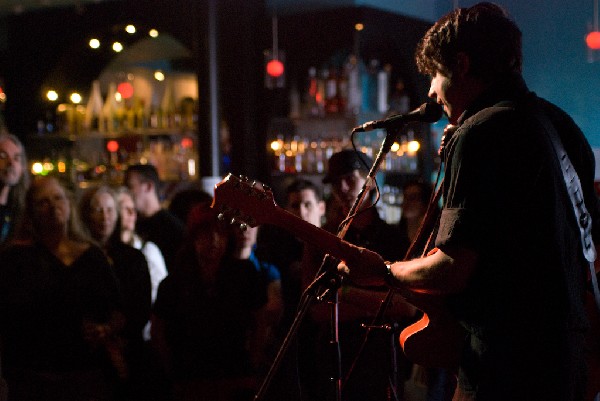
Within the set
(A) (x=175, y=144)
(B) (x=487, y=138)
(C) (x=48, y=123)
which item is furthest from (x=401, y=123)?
(C) (x=48, y=123)

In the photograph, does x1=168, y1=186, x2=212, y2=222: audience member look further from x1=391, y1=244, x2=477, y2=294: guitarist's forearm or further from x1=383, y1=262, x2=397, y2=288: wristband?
x1=391, y1=244, x2=477, y2=294: guitarist's forearm

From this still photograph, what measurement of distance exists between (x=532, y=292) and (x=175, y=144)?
6218 mm

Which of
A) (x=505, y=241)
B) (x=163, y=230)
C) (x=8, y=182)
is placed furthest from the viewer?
(x=163, y=230)

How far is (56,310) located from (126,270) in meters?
0.56

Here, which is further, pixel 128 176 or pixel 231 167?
pixel 231 167

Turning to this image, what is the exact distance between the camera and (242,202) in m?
2.23

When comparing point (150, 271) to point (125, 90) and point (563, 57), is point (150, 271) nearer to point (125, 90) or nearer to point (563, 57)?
point (563, 57)

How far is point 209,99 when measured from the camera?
6.92m

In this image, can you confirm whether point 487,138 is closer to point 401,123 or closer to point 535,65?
point 401,123

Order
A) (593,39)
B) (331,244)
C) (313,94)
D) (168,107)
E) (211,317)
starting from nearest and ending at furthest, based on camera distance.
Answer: (331,244), (211,317), (593,39), (313,94), (168,107)

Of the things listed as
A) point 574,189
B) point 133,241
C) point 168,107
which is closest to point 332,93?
point 168,107

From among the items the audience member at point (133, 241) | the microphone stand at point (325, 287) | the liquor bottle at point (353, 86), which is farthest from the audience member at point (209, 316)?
the liquor bottle at point (353, 86)

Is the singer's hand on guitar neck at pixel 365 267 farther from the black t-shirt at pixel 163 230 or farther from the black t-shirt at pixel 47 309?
the black t-shirt at pixel 163 230

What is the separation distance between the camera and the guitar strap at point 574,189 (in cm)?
195
